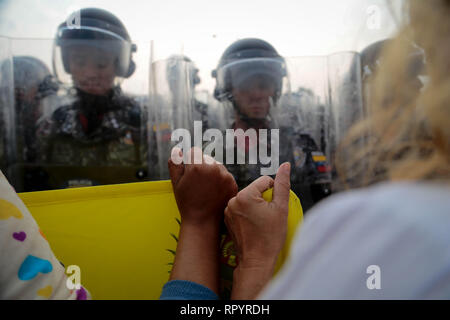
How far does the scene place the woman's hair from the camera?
0.36 m

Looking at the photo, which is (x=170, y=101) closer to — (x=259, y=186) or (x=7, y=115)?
(x=7, y=115)

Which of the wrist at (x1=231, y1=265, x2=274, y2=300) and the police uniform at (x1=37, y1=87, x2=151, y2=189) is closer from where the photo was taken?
the wrist at (x1=231, y1=265, x2=274, y2=300)

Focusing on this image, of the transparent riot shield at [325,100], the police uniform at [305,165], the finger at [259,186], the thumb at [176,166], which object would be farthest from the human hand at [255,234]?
the transparent riot shield at [325,100]

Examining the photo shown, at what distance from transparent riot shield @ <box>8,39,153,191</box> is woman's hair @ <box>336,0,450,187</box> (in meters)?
1.33

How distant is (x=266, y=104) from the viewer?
1.61m

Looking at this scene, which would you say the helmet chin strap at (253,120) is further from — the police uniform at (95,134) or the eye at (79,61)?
the eye at (79,61)

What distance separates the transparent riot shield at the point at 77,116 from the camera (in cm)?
154

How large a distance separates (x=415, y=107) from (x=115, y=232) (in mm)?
675

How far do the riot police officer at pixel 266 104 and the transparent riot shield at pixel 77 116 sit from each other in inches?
16.9

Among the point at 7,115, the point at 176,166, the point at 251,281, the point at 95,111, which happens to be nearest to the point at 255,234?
the point at 251,281

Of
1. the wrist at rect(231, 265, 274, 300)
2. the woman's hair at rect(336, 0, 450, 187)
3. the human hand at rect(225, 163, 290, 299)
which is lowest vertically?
the wrist at rect(231, 265, 274, 300)

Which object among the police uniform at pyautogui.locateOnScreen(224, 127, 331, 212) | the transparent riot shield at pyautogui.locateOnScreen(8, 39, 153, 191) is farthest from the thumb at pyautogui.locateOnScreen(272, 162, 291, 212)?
the transparent riot shield at pyautogui.locateOnScreen(8, 39, 153, 191)

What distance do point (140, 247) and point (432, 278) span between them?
634 millimetres

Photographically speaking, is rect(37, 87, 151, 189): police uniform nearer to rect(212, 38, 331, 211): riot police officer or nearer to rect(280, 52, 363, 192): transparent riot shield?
rect(212, 38, 331, 211): riot police officer
